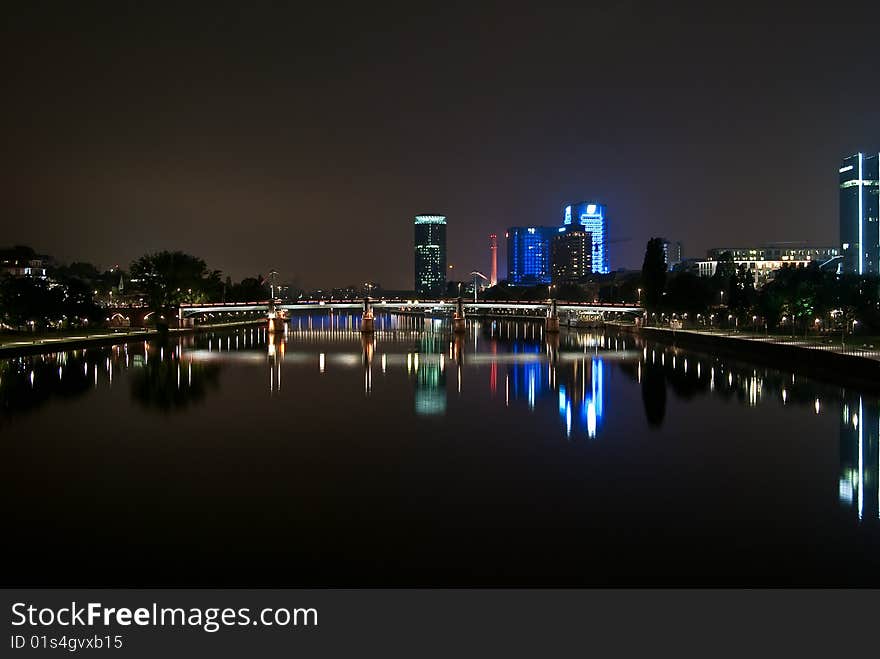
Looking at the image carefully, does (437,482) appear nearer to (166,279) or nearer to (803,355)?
(803,355)

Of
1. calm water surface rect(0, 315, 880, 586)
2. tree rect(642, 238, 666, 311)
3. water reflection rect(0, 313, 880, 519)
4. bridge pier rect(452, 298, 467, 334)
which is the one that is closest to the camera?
calm water surface rect(0, 315, 880, 586)

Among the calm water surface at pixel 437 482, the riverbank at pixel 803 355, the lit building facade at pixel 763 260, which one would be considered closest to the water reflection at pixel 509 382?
the calm water surface at pixel 437 482

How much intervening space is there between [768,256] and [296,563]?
156307 mm

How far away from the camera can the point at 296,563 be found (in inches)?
437

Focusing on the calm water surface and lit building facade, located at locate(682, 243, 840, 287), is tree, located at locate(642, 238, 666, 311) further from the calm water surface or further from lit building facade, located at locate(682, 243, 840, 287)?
lit building facade, located at locate(682, 243, 840, 287)

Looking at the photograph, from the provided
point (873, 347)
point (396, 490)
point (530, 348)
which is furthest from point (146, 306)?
point (396, 490)

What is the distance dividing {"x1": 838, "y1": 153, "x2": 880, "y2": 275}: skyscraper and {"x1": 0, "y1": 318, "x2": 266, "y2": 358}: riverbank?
111819mm

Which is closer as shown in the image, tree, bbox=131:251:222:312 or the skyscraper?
tree, bbox=131:251:222:312

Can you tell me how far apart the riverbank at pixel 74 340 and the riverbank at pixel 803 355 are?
3733cm

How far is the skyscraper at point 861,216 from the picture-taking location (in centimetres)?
14062

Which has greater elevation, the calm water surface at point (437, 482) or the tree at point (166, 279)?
the tree at point (166, 279)

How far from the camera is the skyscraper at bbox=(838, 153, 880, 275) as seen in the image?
461 ft

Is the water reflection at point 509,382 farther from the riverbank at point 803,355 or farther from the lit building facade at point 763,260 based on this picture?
the lit building facade at point 763,260

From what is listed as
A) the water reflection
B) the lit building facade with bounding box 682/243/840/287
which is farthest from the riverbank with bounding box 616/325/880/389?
the lit building facade with bounding box 682/243/840/287
